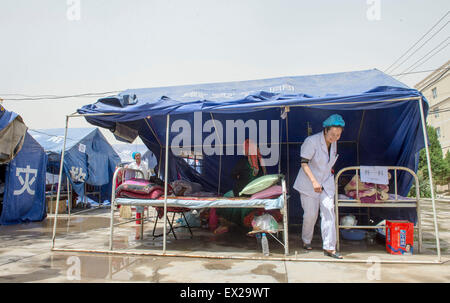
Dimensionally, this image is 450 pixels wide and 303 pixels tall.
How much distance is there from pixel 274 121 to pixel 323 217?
2.31 m

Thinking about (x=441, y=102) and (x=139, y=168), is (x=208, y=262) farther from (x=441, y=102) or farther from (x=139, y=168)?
(x=441, y=102)

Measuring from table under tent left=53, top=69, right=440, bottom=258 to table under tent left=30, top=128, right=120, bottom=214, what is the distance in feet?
18.4

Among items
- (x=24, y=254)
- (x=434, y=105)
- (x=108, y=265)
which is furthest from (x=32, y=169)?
(x=434, y=105)

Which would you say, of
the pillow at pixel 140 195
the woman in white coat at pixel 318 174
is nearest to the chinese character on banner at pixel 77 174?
the pillow at pixel 140 195

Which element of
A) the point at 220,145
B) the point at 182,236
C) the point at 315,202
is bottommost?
the point at 182,236

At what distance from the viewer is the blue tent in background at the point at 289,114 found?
13.2 ft

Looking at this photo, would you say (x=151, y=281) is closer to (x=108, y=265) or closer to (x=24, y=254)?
(x=108, y=265)

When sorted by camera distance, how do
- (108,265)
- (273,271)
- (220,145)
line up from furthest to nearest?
(220,145) < (108,265) < (273,271)

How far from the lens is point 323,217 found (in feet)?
13.3

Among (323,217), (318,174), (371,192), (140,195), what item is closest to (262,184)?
(318,174)

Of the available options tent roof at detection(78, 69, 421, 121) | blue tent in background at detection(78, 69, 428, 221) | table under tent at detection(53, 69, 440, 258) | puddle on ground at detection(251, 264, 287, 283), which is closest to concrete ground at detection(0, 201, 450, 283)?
puddle on ground at detection(251, 264, 287, 283)

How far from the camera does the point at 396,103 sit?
4039 millimetres

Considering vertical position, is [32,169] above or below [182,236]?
above
